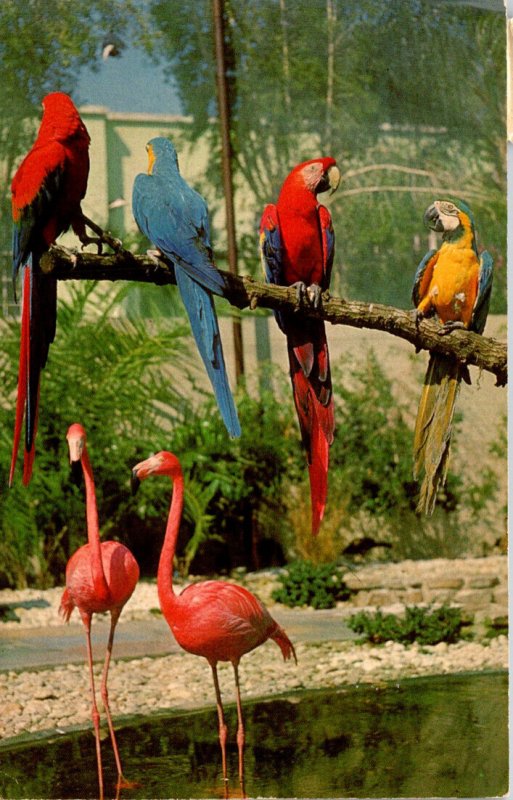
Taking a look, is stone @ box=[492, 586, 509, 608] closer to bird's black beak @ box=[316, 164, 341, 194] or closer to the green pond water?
the green pond water

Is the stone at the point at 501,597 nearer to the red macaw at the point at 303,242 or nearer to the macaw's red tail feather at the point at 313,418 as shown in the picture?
the macaw's red tail feather at the point at 313,418

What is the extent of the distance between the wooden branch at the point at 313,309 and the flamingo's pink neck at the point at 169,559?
2.33 ft

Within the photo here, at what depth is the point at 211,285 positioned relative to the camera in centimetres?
383

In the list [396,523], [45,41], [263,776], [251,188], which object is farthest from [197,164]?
[263,776]

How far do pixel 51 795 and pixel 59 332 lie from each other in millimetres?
1862

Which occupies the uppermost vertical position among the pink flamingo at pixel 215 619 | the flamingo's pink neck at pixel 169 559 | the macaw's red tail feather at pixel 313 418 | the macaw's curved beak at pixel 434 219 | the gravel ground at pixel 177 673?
the macaw's curved beak at pixel 434 219

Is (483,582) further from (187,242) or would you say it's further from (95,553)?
(187,242)

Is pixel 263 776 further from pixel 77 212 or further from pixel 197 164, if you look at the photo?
pixel 197 164

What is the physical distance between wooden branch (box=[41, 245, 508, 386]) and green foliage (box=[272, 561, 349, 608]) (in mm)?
1145

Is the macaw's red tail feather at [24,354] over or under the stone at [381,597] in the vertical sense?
over

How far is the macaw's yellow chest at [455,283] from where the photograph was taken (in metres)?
4.09

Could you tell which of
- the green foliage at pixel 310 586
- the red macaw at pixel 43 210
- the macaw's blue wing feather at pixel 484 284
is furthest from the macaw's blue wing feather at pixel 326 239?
the green foliage at pixel 310 586

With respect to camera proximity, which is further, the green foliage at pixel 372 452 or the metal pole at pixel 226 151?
the green foliage at pixel 372 452

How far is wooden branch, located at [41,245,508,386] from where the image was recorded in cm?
384
